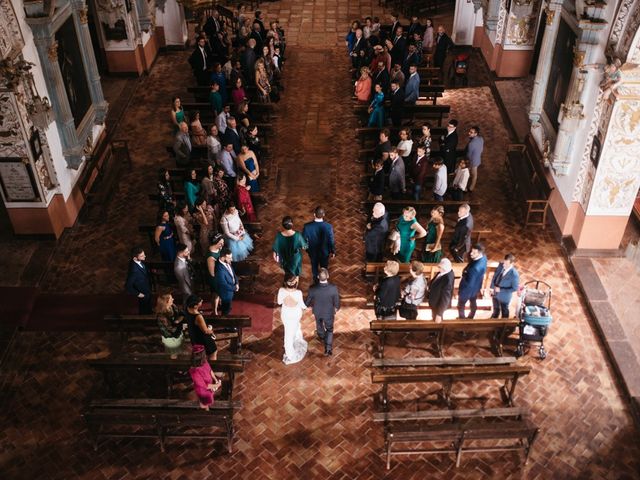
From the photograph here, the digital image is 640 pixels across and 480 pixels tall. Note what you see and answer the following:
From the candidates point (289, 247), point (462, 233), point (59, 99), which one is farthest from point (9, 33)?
point (462, 233)

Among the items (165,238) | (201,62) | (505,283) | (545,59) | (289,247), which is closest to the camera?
(505,283)

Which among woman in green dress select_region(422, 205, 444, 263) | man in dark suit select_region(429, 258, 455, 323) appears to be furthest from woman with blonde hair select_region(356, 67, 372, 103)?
man in dark suit select_region(429, 258, 455, 323)

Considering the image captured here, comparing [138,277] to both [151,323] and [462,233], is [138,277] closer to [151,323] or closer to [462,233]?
[151,323]

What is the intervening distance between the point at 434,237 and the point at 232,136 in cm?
476

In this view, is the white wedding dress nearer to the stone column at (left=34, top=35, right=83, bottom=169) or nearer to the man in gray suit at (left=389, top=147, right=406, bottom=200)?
the man in gray suit at (left=389, top=147, right=406, bottom=200)

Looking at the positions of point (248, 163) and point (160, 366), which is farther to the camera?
point (248, 163)

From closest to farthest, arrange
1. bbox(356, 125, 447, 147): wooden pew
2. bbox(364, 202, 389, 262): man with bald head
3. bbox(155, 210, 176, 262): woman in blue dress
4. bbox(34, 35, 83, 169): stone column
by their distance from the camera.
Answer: bbox(155, 210, 176, 262): woman in blue dress
bbox(364, 202, 389, 262): man with bald head
bbox(34, 35, 83, 169): stone column
bbox(356, 125, 447, 147): wooden pew

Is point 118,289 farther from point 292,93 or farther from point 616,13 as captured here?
point 616,13

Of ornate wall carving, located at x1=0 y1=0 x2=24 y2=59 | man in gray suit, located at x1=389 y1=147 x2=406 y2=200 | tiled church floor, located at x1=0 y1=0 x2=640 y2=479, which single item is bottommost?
tiled church floor, located at x1=0 y1=0 x2=640 y2=479

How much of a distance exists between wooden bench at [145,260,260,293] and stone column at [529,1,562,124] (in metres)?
7.03

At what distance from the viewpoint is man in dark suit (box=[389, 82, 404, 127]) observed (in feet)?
49.9

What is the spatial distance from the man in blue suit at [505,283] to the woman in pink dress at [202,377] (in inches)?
181

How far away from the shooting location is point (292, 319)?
969cm

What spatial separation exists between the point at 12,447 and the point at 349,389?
488 cm
